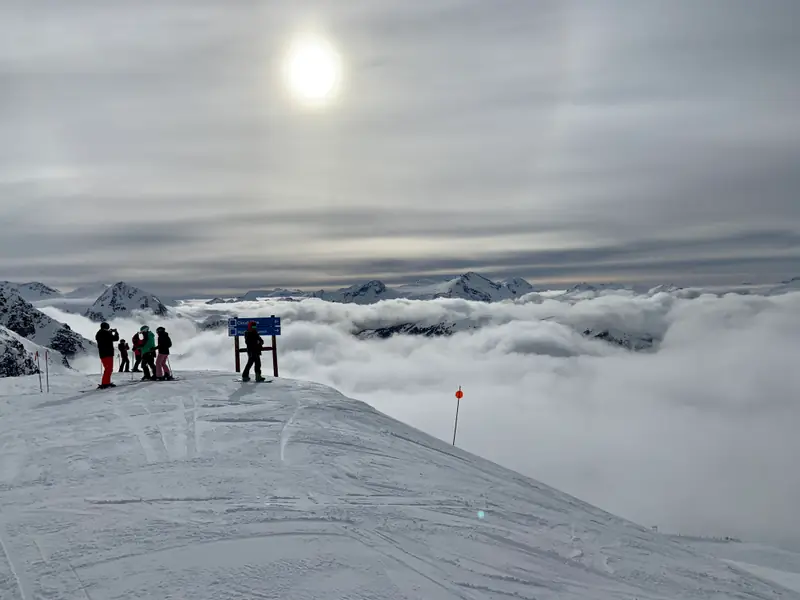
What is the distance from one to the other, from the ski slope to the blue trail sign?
6823mm

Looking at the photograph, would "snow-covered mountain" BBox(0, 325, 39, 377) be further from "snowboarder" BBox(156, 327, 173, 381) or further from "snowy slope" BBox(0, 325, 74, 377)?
"snowboarder" BBox(156, 327, 173, 381)

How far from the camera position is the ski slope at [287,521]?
21.3ft

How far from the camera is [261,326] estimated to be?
859 inches

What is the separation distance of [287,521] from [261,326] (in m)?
14.5

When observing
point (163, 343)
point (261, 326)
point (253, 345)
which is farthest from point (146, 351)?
point (253, 345)

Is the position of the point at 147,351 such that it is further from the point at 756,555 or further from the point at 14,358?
the point at 14,358

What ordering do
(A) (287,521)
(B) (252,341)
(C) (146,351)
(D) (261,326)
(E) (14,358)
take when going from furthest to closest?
(E) (14,358) → (D) (261,326) → (C) (146,351) → (B) (252,341) → (A) (287,521)

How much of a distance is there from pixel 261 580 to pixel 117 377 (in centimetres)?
1865

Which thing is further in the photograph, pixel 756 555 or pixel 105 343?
pixel 756 555

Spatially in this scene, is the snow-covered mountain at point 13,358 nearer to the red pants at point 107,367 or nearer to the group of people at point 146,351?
the group of people at point 146,351

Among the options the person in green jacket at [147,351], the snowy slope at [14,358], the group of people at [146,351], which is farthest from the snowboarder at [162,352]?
the snowy slope at [14,358]

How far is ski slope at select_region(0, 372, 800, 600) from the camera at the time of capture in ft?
21.3

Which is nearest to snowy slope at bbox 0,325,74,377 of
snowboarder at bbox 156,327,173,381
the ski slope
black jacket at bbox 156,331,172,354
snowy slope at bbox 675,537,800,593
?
snowboarder at bbox 156,327,173,381

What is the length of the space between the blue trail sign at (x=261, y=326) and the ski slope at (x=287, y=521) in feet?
22.4
